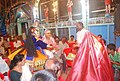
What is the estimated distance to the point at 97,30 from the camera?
25.7 ft

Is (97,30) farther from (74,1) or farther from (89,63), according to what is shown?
(89,63)

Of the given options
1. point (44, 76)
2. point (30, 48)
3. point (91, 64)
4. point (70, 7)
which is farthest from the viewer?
point (70, 7)

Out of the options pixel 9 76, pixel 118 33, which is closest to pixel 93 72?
pixel 9 76

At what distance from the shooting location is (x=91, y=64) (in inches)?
88.8

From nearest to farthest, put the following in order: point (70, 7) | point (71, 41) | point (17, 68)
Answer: point (17, 68) → point (71, 41) → point (70, 7)

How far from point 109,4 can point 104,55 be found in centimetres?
507

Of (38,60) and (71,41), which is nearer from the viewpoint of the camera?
(38,60)

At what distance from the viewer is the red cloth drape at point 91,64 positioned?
86.4 inches

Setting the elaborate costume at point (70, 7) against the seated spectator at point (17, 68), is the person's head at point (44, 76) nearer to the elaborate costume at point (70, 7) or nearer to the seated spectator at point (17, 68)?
the seated spectator at point (17, 68)

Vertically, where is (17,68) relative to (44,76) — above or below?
below

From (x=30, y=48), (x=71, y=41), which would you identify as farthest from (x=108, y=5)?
(x=30, y=48)

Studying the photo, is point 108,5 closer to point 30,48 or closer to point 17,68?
point 30,48

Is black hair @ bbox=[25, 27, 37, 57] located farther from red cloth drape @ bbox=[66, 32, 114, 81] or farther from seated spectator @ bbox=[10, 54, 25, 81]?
red cloth drape @ bbox=[66, 32, 114, 81]

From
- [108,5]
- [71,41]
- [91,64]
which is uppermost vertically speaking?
[108,5]
